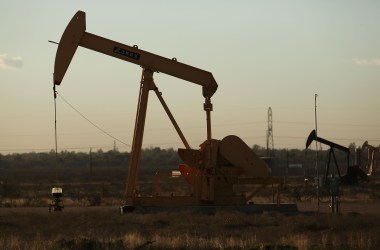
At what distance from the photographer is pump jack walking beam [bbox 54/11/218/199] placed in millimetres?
25625

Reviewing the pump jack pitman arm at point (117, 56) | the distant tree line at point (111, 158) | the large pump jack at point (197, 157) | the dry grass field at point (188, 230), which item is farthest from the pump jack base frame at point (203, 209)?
the distant tree line at point (111, 158)

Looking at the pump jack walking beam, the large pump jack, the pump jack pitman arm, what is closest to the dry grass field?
the large pump jack

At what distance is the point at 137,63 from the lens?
26656 millimetres

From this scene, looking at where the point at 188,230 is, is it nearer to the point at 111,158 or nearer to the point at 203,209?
the point at 203,209

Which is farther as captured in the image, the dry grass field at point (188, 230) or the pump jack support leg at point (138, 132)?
the pump jack support leg at point (138, 132)

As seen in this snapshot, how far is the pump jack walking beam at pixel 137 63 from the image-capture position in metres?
25.6

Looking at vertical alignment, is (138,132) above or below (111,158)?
below

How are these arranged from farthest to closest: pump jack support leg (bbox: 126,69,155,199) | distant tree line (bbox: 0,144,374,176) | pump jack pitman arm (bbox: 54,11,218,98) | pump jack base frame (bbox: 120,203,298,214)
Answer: distant tree line (bbox: 0,144,374,176) → pump jack support leg (bbox: 126,69,155,199) → pump jack base frame (bbox: 120,203,298,214) → pump jack pitman arm (bbox: 54,11,218,98)

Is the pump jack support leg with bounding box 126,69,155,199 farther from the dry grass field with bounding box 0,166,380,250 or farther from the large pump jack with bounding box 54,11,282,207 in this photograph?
the dry grass field with bounding box 0,166,380,250

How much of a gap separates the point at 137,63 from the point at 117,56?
64cm

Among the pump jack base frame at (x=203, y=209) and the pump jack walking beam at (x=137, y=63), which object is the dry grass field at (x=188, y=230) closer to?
the pump jack base frame at (x=203, y=209)

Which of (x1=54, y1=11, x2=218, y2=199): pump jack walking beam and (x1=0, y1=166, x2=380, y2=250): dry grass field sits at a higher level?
(x1=54, y1=11, x2=218, y2=199): pump jack walking beam

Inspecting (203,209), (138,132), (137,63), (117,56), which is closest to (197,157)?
(203,209)

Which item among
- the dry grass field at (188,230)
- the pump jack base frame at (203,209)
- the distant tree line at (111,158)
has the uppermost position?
the distant tree line at (111,158)
